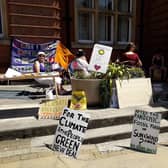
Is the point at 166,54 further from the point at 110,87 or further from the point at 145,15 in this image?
the point at 110,87

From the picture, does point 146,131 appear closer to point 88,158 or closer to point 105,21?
point 88,158

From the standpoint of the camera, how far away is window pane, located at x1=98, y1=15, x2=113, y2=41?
818 centimetres

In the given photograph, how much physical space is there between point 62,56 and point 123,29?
8.39ft

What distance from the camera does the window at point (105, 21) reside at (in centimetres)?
783

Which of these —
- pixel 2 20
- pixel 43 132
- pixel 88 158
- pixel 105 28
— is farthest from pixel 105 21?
Answer: pixel 88 158

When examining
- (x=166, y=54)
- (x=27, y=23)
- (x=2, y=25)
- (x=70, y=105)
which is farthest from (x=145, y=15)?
(x=70, y=105)

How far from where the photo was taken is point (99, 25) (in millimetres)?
8148

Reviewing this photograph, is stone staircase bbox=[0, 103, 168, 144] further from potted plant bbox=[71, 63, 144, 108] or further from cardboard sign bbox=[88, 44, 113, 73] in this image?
cardboard sign bbox=[88, 44, 113, 73]

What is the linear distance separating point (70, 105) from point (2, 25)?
3.56m

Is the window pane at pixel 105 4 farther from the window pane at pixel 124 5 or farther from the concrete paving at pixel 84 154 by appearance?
A: the concrete paving at pixel 84 154

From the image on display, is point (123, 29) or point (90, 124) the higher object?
point (123, 29)

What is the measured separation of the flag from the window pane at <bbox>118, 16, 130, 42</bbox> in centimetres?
211

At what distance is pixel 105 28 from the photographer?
27.1 feet

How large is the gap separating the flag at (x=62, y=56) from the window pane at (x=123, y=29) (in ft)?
6.93
